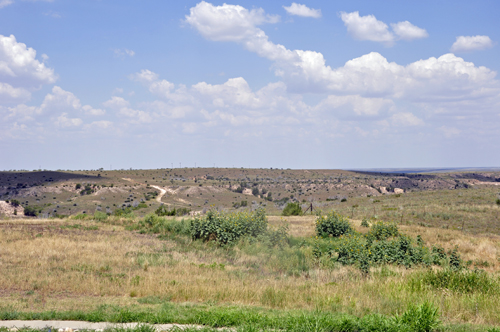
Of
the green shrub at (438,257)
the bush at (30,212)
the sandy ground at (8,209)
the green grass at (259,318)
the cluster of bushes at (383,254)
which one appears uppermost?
the green grass at (259,318)

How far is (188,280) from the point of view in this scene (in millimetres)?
12055

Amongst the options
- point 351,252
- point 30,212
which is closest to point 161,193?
point 30,212

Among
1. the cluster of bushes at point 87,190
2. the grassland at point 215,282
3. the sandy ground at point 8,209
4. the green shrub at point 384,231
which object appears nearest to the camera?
the grassland at point 215,282

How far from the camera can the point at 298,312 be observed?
874cm

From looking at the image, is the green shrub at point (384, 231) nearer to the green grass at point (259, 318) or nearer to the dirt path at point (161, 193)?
the green grass at point (259, 318)

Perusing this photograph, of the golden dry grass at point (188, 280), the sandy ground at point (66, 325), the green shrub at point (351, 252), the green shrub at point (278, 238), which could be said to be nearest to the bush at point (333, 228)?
the green shrub at point (278, 238)

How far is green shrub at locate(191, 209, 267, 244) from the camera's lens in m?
20.5

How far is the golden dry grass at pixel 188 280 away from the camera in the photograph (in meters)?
9.62

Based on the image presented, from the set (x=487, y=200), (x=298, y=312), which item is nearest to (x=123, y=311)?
(x=298, y=312)

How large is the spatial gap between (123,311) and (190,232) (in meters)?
14.1

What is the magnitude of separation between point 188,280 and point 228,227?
28.9ft

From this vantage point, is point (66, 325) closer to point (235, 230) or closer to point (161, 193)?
point (235, 230)

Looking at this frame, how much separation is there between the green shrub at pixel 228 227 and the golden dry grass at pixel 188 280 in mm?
1116

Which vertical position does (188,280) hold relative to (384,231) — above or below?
above
